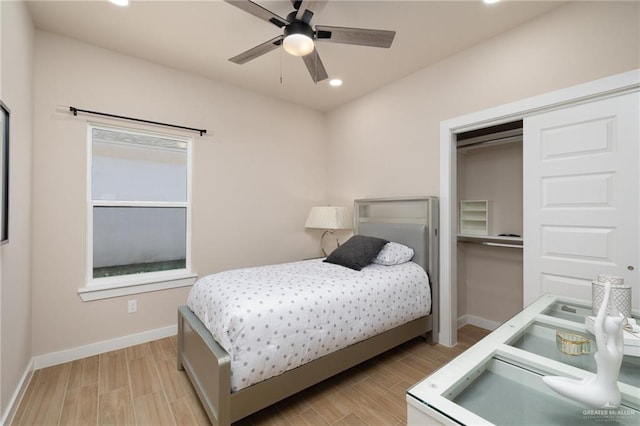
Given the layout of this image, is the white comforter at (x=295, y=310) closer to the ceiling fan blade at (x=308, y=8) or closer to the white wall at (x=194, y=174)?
the white wall at (x=194, y=174)

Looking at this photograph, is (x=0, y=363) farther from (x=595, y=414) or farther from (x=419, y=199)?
(x=419, y=199)

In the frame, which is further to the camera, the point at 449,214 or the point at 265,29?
the point at 449,214

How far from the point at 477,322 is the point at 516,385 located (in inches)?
109

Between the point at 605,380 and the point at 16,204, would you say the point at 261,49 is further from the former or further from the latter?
the point at 605,380

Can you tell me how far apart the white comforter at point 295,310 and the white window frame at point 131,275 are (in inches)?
39.0

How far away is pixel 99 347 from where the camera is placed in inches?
102

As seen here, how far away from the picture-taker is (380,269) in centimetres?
259

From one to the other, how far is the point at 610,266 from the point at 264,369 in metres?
2.39

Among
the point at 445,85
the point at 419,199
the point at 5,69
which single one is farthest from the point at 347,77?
the point at 5,69

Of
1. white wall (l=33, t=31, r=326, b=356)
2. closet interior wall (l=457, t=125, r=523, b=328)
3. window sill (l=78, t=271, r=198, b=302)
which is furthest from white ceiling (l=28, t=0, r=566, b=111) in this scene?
window sill (l=78, t=271, r=198, b=302)

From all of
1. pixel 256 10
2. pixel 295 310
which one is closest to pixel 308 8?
pixel 256 10

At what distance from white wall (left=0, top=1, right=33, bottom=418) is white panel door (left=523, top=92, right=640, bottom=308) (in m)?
3.63

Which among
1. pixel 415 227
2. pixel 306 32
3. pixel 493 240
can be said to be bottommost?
pixel 493 240

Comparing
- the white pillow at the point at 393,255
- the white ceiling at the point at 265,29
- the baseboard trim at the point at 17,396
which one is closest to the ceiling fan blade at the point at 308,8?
the white ceiling at the point at 265,29
